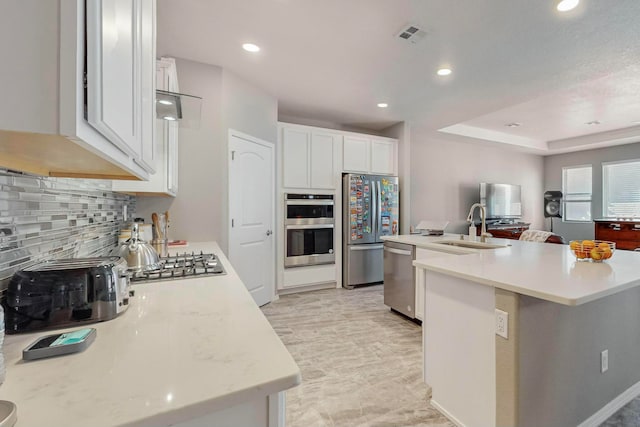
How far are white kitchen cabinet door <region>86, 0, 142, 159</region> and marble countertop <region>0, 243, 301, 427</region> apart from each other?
0.48m

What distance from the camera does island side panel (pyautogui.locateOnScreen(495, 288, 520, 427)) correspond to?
1.23 meters

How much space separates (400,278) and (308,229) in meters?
1.47

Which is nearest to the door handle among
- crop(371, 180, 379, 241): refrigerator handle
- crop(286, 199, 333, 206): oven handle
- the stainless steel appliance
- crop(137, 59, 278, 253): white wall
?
crop(371, 180, 379, 241): refrigerator handle

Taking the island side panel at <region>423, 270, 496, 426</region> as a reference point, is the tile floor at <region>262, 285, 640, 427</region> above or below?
below

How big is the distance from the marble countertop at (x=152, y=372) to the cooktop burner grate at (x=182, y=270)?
443mm

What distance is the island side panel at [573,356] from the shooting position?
1.27 metres

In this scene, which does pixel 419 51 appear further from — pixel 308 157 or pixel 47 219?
pixel 47 219

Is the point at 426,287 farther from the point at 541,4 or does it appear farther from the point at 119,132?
the point at 541,4

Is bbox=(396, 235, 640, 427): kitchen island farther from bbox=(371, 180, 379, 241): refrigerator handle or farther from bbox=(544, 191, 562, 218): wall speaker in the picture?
bbox=(544, 191, 562, 218): wall speaker

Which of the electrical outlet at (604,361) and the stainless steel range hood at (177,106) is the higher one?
the stainless steel range hood at (177,106)

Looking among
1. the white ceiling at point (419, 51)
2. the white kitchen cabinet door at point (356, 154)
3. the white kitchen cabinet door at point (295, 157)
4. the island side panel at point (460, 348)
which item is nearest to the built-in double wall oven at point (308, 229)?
the white kitchen cabinet door at point (295, 157)

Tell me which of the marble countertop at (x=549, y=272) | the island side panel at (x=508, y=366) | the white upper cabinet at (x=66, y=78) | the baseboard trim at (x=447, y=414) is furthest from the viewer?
the baseboard trim at (x=447, y=414)

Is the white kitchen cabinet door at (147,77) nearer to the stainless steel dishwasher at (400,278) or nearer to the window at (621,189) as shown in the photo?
the stainless steel dishwasher at (400,278)

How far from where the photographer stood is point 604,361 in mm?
1588
